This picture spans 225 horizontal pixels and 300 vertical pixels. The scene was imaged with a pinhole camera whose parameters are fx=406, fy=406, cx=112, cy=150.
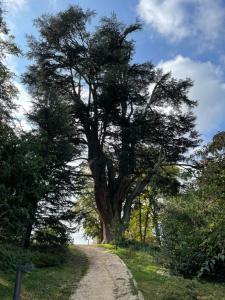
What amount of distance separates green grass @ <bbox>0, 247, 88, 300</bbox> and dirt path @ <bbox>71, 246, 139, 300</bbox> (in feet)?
0.99

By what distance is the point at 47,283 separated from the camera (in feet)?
38.6

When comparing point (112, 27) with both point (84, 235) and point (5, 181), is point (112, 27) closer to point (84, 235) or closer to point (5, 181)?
point (5, 181)

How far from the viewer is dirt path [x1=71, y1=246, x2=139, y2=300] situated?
34.6 ft

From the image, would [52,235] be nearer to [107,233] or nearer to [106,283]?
[106,283]

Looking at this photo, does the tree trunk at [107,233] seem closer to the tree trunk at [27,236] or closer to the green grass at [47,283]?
the tree trunk at [27,236]

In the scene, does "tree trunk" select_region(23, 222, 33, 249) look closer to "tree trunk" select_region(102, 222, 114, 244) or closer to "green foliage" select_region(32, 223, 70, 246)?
"green foliage" select_region(32, 223, 70, 246)

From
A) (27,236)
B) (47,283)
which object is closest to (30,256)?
(47,283)

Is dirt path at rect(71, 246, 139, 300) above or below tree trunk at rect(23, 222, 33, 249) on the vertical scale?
below

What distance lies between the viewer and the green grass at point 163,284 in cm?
991

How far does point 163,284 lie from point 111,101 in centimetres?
1591

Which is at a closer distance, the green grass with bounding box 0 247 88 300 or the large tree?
the green grass with bounding box 0 247 88 300

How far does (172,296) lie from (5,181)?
19.0 ft

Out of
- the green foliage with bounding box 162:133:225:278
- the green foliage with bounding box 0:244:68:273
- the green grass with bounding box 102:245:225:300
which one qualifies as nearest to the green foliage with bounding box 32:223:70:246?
the green foliage with bounding box 0:244:68:273

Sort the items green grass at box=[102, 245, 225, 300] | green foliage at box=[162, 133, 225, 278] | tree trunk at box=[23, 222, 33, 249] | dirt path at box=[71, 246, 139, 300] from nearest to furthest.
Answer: green foliage at box=[162, 133, 225, 278] → green grass at box=[102, 245, 225, 300] → dirt path at box=[71, 246, 139, 300] → tree trunk at box=[23, 222, 33, 249]
